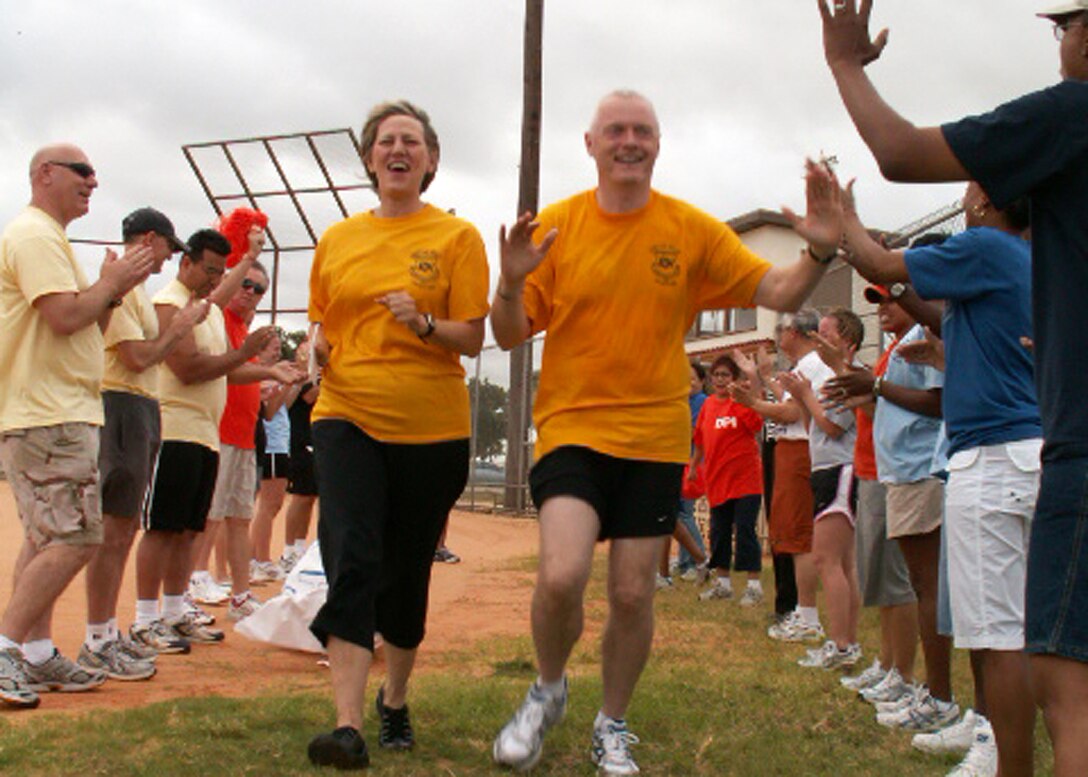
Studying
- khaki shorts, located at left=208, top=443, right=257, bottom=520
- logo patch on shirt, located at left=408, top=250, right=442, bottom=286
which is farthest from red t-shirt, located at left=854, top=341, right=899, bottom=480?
khaki shorts, located at left=208, top=443, right=257, bottom=520

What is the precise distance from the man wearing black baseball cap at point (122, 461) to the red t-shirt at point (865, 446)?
3.29 metres

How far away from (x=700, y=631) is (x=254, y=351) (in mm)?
3568

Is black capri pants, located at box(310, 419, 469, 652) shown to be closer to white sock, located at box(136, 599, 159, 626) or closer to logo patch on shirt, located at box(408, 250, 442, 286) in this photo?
logo patch on shirt, located at box(408, 250, 442, 286)

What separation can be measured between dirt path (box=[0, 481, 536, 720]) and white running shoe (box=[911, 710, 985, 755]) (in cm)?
265

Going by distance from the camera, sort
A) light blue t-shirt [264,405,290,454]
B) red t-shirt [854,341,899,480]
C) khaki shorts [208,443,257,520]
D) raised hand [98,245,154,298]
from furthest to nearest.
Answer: light blue t-shirt [264,405,290,454] < khaki shorts [208,443,257,520] < red t-shirt [854,341,899,480] < raised hand [98,245,154,298]

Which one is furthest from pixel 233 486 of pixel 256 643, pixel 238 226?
pixel 238 226

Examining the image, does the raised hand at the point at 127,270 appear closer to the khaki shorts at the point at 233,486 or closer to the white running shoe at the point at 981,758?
the khaki shorts at the point at 233,486

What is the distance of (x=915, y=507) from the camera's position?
16.5 ft

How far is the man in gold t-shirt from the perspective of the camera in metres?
4.20

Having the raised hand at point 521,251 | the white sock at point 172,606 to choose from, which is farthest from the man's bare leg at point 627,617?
the white sock at point 172,606

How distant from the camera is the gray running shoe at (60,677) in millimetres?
5367

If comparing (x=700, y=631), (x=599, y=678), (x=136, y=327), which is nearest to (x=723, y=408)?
(x=700, y=631)

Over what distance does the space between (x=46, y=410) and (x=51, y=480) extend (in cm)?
30

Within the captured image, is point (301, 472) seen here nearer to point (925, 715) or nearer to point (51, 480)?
point (51, 480)
